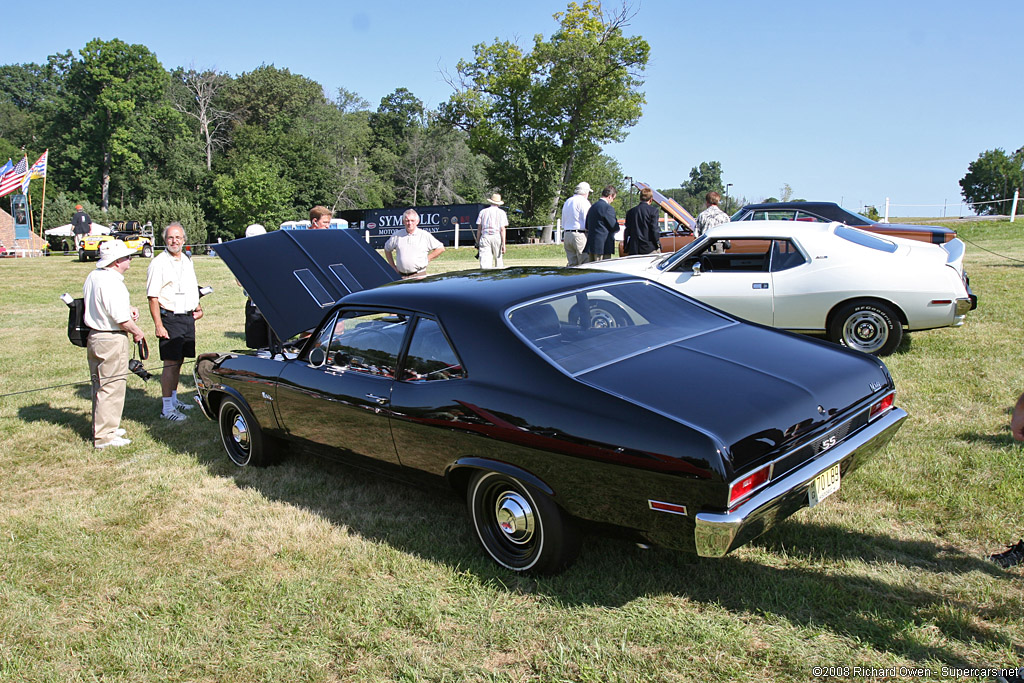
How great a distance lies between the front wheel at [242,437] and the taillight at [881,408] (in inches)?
151

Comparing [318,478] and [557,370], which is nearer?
[557,370]

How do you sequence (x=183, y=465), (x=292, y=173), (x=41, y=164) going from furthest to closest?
(x=292, y=173) < (x=41, y=164) < (x=183, y=465)

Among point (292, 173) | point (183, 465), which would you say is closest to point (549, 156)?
point (292, 173)

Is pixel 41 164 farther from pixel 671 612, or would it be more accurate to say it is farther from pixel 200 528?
pixel 671 612

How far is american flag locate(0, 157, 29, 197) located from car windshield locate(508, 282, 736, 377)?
1309 inches

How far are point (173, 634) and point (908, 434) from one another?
4641 mm

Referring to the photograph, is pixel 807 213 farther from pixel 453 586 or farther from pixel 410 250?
pixel 453 586

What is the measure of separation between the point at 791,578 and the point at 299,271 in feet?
15.0

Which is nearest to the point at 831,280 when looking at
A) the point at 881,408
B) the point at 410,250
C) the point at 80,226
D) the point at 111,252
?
the point at 881,408

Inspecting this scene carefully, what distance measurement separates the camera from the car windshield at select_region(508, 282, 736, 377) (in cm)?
346

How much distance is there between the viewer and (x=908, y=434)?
5000 millimetres

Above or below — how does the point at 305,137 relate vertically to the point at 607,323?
above

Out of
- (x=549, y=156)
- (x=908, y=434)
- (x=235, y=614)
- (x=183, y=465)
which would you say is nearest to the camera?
(x=235, y=614)

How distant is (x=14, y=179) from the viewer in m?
30.2
